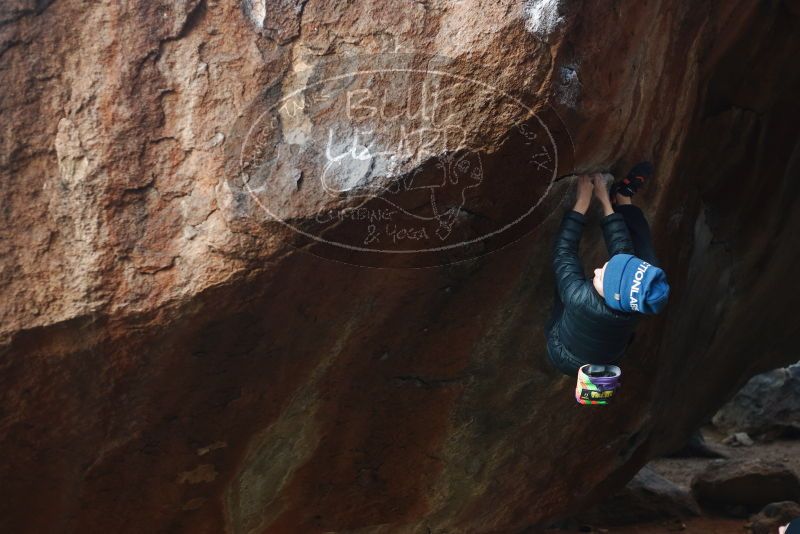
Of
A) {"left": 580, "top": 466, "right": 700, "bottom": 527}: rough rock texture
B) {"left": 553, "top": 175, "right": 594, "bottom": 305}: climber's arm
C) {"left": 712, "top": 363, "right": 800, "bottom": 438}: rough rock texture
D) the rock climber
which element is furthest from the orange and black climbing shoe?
{"left": 712, "top": 363, "right": 800, "bottom": 438}: rough rock texture

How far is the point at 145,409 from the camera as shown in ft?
9.18

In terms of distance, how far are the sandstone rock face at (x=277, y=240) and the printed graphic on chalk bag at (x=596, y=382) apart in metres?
0.44

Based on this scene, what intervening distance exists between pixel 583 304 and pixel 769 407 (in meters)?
6.17

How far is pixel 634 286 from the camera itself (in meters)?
2.53

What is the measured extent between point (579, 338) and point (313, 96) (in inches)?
43.5

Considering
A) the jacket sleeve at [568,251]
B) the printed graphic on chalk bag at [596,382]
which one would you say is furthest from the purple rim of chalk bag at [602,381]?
the jacket sleeve at [568,251]

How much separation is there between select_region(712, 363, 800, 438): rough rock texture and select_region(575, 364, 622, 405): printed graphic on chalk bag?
5.60 meters

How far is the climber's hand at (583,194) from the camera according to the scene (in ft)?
9.41

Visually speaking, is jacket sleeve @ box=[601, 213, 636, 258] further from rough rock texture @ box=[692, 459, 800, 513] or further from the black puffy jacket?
rough rock texture @ box=[692, 459, 800, 513]

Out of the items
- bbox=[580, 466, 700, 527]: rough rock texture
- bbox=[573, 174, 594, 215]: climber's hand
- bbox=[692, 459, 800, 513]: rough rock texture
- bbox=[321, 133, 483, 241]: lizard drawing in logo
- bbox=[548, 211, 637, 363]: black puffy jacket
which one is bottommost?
bbox=[580, 466, 700, 527]: rough rock texture

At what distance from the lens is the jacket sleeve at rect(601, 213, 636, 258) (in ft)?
9.34

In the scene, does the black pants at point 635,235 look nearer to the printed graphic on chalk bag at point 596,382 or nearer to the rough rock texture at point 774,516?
the printed graphic on chalk bag at point 596,382

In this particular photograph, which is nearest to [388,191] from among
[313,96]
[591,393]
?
[313,96]

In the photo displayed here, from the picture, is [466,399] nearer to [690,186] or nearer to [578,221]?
[578,221]
